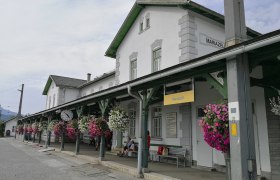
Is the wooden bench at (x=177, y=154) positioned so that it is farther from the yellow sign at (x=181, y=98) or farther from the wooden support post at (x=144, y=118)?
the yellow sign at (x=181, y=98)

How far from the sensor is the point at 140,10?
13.5 m

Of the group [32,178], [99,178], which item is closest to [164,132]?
[99,178]

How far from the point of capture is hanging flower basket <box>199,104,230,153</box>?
5.04 meters

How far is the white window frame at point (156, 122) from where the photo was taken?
37.7 ft

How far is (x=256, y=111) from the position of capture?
7352 millimetres

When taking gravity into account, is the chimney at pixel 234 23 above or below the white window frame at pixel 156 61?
below

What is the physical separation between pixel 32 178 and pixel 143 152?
334cm

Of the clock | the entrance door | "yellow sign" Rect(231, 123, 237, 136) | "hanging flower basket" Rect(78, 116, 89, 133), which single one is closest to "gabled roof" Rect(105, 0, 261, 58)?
the entrance door

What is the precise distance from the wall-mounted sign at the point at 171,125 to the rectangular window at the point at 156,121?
2.38 ft

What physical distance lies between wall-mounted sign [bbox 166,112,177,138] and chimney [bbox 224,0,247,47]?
16.9 ft

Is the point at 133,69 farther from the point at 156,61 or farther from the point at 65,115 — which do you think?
the point at 65,115

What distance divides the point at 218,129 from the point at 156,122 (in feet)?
22.2

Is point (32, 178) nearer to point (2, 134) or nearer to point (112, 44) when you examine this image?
point (112, 44)

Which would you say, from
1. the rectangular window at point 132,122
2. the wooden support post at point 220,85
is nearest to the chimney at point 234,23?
the wooden support post at point 220,85
